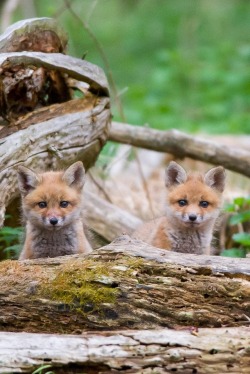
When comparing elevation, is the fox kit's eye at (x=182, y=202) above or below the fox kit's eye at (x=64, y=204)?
above

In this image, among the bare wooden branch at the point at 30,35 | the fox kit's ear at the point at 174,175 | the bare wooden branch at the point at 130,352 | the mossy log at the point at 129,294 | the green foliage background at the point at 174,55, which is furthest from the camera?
the green foliage background at the point at 174,55

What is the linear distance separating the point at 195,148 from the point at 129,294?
11.8ft

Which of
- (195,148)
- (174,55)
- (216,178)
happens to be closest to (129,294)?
(216,178)

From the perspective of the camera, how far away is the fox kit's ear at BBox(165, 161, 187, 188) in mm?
6770

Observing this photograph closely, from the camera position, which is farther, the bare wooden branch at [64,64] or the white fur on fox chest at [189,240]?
the white fur on fox chest at [189,240]

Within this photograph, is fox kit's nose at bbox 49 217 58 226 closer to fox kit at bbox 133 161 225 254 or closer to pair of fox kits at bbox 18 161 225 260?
pair of fox kits at bbox 18 161 225 260

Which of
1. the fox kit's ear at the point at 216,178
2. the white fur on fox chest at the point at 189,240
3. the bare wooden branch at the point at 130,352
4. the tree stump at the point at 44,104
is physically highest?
the tree stump at the point at 44,104

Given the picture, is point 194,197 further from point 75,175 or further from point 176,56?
point 176,56

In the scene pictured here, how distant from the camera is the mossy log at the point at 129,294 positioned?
4574mm

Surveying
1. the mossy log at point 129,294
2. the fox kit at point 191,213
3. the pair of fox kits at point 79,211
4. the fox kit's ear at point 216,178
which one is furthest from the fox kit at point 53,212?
the fox kit's ear at point 216,178

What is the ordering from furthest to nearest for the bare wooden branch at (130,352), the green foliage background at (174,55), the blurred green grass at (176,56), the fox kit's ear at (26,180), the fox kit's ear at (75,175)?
the blurred green grass at (176,56)
the green foliage background at (174,55)
the fox kit's ear at (75,175)
the fox kit's ear at (26,180)
the bare wooden branch at (130,352)

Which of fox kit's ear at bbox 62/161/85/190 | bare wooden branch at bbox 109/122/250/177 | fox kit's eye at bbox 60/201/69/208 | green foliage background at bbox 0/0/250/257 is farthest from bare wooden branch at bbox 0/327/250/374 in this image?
green foliage background at bbox 0/0/250/257

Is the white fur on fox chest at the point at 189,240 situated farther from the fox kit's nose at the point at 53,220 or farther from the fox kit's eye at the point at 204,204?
the fox kit's nose at the point at 53,220

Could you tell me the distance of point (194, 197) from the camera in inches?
261
